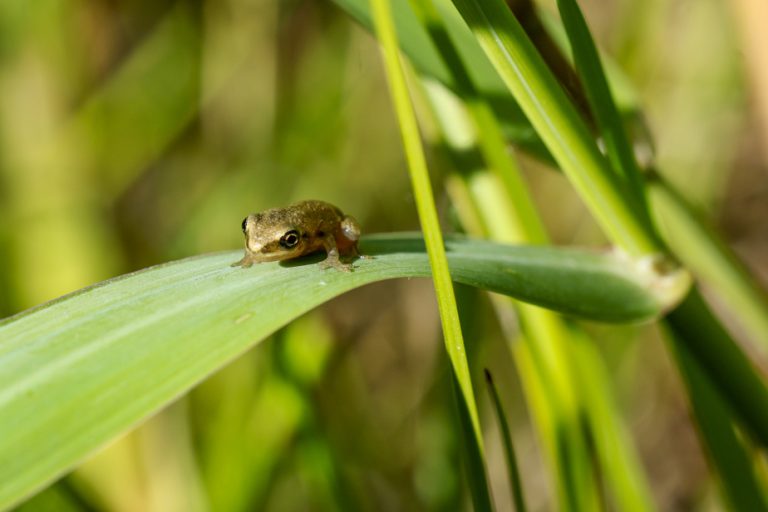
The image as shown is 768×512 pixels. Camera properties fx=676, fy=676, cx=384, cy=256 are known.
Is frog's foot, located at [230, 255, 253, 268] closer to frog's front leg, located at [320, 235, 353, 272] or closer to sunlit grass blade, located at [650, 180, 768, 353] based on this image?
frog's front leg, located at [320, 235, 353, 272]

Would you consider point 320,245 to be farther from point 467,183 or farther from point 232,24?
point 232,24

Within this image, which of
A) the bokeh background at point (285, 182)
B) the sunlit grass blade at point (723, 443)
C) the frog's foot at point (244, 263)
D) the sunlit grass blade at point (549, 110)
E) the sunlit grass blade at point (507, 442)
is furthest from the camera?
the bokeh background at point (285, 182)

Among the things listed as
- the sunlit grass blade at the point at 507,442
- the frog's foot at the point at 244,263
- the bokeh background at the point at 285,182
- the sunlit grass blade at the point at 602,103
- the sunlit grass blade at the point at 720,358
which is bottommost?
the sunlit grass blade at the point at 507,442

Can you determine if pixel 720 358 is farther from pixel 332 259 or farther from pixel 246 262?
pixel 246 262

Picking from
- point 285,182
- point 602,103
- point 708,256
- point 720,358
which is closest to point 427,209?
point 602,103

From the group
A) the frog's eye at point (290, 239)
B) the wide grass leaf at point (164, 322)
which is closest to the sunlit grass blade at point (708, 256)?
the wide grass leaf at point (164, 322)

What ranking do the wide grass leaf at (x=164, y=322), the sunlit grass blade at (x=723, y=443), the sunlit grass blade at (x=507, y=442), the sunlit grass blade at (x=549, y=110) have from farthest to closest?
1. the sunlit grass blade at (x=723, y=443)
2. the sunlit grass blade at (x=507, y=442)
3. the sunlit grass blade at (x=549, y=110)
4. the wide grass leaf at (x=164, y=322)

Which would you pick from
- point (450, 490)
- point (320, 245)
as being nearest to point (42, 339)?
point (320, 245)

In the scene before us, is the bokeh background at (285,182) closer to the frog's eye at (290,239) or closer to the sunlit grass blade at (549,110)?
the frog's eye at (290,239)
